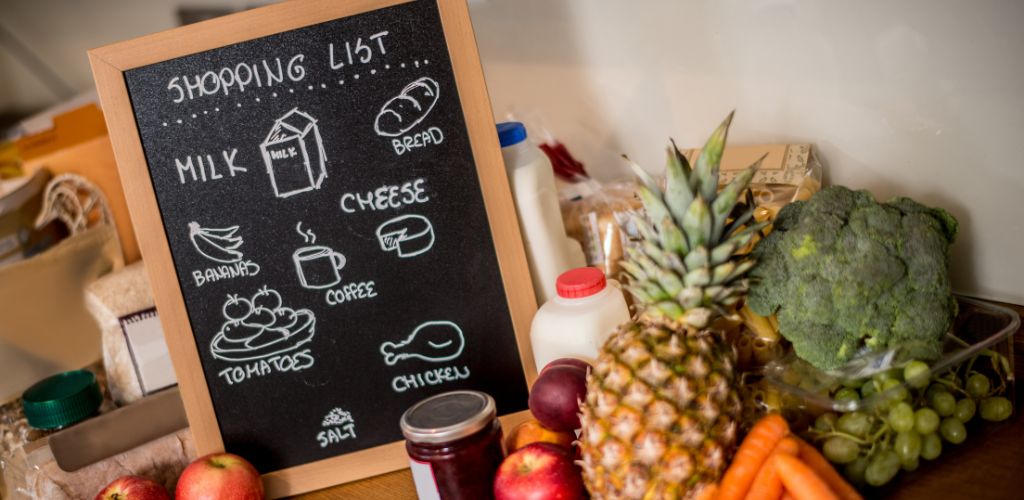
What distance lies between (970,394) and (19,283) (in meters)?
1.48

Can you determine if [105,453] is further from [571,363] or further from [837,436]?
[837,436]

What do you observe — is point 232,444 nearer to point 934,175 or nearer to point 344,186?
point 344,186

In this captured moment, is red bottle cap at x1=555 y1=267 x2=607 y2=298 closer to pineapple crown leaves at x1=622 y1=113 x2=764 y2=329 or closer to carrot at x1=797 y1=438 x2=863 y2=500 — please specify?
pineapple crown leaves at x1=622 y1=113 x2=764 y2=329

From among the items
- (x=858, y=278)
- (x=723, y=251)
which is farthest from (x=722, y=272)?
(x=858, y=278)

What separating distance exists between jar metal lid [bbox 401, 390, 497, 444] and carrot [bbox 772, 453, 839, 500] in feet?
1.13

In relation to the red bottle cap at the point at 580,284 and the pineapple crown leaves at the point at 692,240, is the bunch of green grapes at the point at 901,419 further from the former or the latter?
the red bottle cap at the point at 580,284

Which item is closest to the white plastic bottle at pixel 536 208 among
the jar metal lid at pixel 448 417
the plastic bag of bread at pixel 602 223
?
the plastic bag of bread at pixel 602 223

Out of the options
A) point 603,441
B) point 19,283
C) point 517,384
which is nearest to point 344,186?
point 517,384

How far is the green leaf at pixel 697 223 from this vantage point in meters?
0.90

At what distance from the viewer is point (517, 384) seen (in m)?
1.17

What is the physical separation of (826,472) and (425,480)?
18.5 inches

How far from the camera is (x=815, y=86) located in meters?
1.18

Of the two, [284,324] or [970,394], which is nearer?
[970,394]

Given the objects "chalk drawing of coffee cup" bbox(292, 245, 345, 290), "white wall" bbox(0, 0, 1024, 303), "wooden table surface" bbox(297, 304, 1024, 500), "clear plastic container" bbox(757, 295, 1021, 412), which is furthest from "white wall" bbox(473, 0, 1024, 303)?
"chalk drawing of coffee cup" bbox(292, 245, 345, 290)
